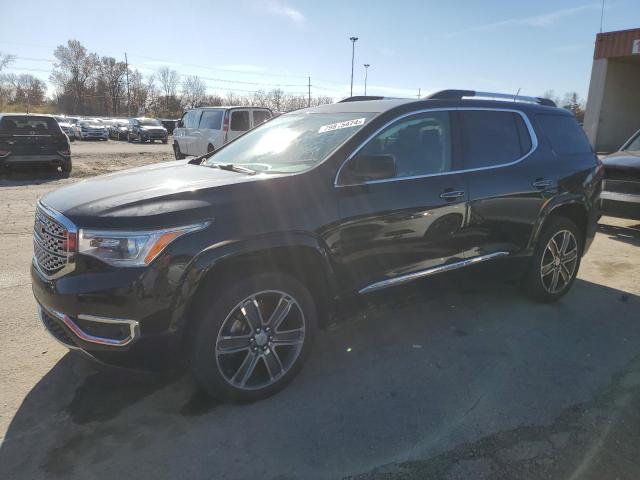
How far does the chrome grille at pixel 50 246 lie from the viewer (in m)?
2.62

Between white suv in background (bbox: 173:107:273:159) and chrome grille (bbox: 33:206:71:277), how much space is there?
38.6 feet

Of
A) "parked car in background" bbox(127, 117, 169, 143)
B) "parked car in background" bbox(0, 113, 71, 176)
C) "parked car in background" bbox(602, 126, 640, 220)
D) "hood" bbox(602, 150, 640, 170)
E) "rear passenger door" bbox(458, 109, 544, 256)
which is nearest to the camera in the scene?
"rear passenger door" bbox(458, 109, 544, 256)

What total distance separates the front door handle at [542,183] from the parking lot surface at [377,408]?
94 centimetres

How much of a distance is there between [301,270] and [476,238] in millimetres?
1667

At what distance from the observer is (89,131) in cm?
3366

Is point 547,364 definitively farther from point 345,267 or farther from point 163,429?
point 163,429

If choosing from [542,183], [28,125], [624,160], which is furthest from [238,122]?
→ [542,183]

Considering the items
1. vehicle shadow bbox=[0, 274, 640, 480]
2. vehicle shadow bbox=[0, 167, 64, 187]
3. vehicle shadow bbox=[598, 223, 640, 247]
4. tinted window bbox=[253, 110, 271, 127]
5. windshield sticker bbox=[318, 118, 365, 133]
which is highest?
tinted window bbox=[253, 110, 271, 127]

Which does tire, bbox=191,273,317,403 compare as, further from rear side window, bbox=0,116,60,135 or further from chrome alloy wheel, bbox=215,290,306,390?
rear side window, bbox=0,116,60,135

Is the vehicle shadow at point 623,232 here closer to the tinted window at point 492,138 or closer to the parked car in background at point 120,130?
the tinted window at point 492,138

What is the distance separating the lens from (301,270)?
3031mm

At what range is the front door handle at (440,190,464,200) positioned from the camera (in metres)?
3.54

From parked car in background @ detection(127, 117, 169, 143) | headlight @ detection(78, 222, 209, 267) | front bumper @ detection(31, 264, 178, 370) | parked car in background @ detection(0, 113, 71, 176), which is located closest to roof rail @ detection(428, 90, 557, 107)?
headlight @ detection(78, 222, 209, 267)

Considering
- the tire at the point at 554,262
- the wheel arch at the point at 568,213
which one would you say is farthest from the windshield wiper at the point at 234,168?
the tire at the point at 554,262
